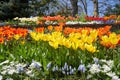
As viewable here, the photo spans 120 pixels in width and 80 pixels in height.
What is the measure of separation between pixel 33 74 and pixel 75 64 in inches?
21.2

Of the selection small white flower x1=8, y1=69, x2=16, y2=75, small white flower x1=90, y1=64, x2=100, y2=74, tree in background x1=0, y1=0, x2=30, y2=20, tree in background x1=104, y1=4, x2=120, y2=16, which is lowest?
tree in background x1=104, y1=4, x2=120, y2=16

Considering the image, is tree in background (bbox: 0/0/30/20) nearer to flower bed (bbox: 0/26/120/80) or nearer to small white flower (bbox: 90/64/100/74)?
flower bed (bbox: 0/26/120/80)

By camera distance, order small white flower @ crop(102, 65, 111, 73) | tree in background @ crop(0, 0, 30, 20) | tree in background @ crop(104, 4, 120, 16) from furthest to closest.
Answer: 1. tree in background @ crop(104, 4, 120, 16)
2. tree in background @ crop(0, 0, 30, 20)
3. small white flower @ crop(102, 65, 111, 73)

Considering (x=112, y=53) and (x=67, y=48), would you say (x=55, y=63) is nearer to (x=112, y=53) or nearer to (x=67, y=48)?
(x=67, y=48)

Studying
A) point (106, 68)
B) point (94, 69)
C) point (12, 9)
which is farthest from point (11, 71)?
point (12, 9)

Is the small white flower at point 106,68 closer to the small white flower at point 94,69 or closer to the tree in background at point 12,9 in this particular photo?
the small white flower at point 94,69

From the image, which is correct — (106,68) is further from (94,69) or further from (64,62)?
(64,62)

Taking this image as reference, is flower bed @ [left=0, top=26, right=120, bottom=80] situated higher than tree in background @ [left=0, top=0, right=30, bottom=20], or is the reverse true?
flower bed @ [left=0, top=26, right=120, bottom=80]

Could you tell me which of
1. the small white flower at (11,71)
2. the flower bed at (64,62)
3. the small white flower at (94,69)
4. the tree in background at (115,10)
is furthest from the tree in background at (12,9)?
the small white flower at (94,69)

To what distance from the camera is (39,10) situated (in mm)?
34906

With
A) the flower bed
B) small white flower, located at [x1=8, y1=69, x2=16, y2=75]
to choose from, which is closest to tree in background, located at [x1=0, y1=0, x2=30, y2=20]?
the flower bed

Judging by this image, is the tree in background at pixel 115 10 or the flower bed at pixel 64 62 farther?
the tree in background at pixel 115 10

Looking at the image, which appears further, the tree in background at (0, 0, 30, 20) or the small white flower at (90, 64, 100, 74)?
the tree in background at (0, 0, 30, 20)

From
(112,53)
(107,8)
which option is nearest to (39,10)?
(107,8)
